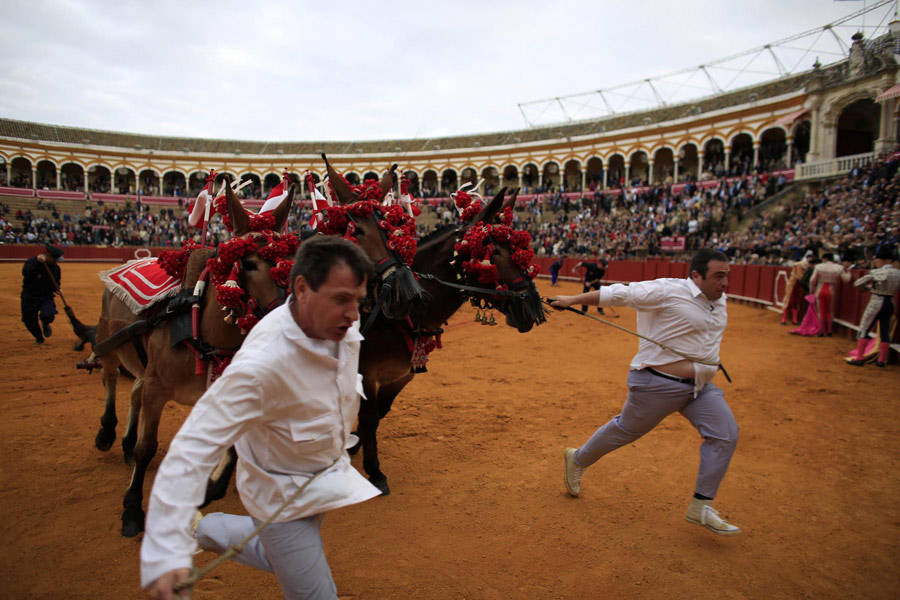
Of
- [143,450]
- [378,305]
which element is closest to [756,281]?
[378,305]

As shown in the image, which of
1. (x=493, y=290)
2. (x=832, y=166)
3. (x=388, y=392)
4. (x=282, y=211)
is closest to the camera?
(x=282, y=211)

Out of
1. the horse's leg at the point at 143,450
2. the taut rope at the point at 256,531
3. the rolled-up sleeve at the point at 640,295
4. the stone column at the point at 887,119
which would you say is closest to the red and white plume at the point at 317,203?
the horse's leg at the point at 143,450

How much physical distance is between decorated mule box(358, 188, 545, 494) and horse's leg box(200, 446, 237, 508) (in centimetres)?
114

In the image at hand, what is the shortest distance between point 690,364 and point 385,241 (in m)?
2.60

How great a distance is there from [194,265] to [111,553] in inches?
82.8

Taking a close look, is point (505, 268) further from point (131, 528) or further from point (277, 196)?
point (131, 528)

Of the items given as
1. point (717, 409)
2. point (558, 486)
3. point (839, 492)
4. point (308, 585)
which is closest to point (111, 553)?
point (308, 585)

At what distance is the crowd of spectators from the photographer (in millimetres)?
19391

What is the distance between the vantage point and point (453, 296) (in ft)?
15.2

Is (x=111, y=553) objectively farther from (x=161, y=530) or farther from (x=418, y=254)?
(x=418, y=254)

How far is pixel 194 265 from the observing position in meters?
3.98

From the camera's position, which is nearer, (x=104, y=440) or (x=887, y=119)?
(x=104, y=440)

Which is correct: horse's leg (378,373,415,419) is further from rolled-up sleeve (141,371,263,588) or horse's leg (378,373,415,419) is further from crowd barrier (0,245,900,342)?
rolled-up sleeve (141,371,263,588)

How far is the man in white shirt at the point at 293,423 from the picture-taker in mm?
1780
